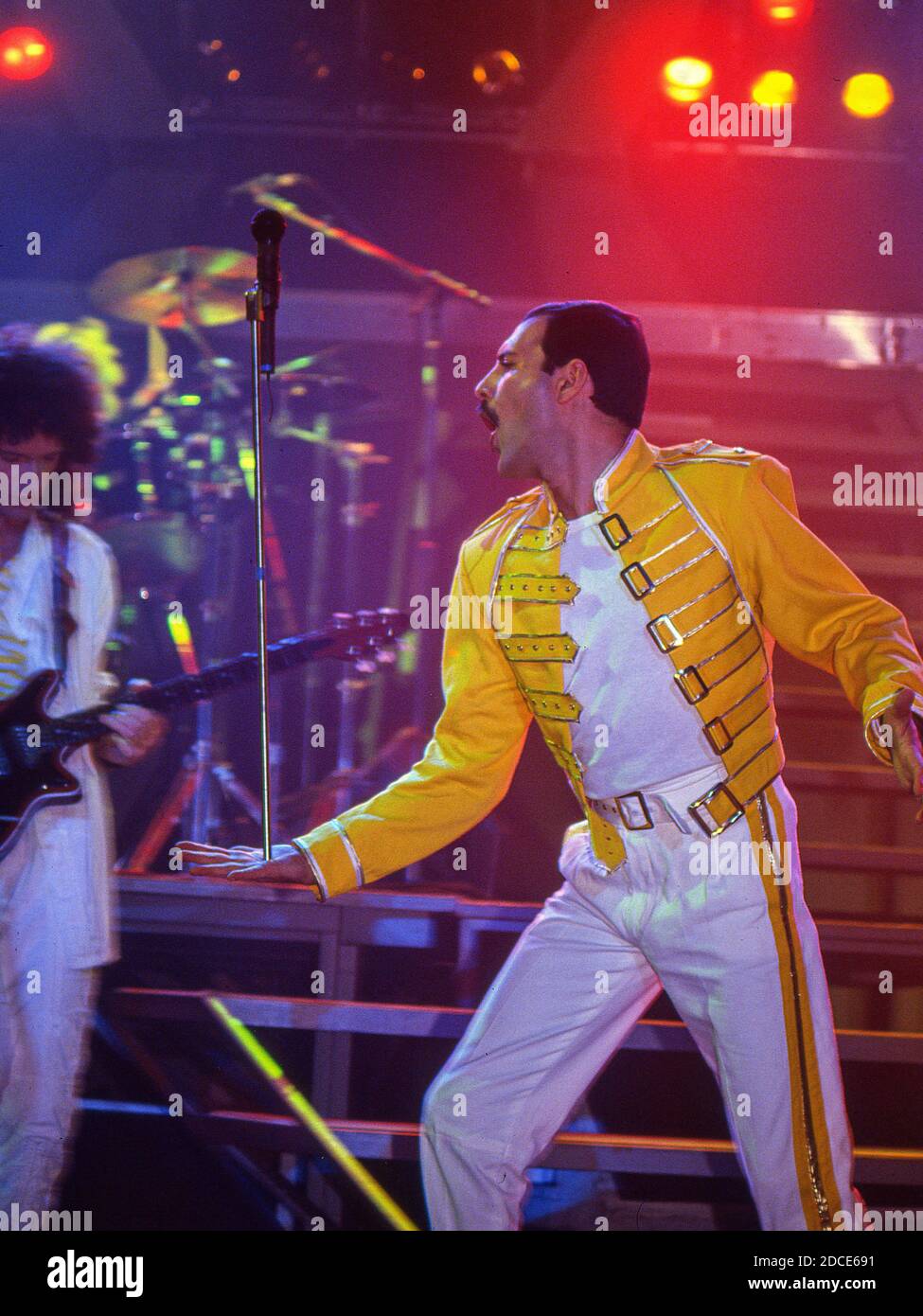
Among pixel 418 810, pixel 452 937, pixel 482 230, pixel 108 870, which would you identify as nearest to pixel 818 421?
pixel 482 230

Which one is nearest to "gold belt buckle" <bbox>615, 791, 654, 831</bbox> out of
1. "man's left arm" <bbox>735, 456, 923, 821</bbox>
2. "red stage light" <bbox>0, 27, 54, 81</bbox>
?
"man's left arm" <bbox>735, 456, 923, 821</bbox>

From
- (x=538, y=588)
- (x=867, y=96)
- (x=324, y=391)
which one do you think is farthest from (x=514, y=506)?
(x=867, y=96)

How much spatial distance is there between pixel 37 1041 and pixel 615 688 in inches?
58.4

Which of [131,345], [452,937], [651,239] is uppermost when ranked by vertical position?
[651,239]

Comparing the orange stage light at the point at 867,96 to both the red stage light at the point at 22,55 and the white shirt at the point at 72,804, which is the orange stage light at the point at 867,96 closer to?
the red stage light at the point at 22,55

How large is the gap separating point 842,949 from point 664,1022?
537 mm

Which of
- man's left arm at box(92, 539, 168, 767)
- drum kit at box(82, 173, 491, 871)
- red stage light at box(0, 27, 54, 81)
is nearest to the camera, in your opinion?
man's left arm at box(92, 539, 168, 767)

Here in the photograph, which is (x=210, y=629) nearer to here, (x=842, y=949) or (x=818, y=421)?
(x=842, y=949)

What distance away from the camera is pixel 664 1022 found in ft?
9.68

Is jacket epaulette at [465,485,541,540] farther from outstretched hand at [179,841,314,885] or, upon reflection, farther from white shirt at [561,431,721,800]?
outstretched hand at [179,841,314,885]

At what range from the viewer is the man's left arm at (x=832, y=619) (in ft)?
6.52

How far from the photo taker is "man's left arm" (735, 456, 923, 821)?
1988 millimetres

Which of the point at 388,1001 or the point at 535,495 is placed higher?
the point at 535,495

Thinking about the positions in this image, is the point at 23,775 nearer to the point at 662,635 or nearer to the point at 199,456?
the point at 662,635
